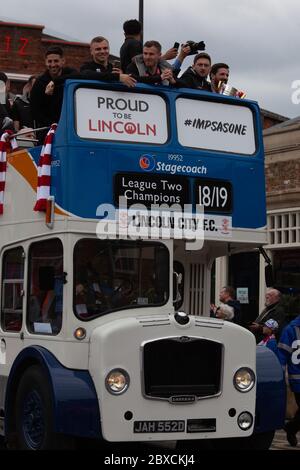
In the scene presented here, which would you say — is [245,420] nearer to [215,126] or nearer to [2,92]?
[215,126]

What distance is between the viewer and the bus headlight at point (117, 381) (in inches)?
352

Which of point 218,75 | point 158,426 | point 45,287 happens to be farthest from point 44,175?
point 218,75

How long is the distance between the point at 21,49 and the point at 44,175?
26.7 m

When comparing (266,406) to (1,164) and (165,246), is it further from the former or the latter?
(1,164)

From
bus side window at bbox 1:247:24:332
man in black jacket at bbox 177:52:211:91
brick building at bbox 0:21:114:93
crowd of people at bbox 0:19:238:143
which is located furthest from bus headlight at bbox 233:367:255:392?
brick building at bbox 0:21:114:93

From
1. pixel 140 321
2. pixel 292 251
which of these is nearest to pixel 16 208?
pixel 140 321

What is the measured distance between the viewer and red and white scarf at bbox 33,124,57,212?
973cm

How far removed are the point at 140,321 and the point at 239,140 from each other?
244 cm

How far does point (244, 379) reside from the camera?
375 inches

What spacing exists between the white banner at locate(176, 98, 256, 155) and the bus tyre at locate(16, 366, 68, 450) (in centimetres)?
278

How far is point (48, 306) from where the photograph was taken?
32.0 feet

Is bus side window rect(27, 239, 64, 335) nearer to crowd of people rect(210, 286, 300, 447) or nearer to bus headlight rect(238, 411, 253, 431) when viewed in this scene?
bus headlight rect(238, 411, 253, 431)

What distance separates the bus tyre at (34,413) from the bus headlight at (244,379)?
5.84 ft

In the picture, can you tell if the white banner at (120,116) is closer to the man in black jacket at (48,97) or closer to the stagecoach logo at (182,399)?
the man in black jacket at (48,97)
